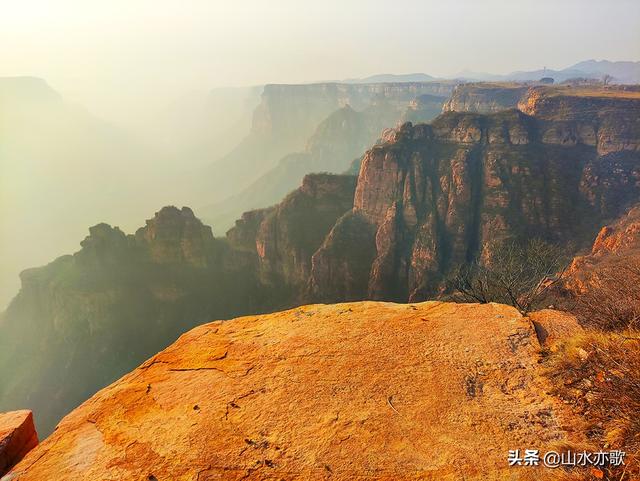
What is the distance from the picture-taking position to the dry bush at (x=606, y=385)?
16.3ft

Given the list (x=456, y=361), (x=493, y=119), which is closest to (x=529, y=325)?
(x=456, y=361)

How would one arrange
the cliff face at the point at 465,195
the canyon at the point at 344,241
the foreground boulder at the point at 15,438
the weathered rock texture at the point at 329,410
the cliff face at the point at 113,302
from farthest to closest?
the cliff face at the point at 113,302
the canyon at the point at 344,241
the cliff face at the point at 465,195
the foreground boulder at the point at 15,438
the weathered rock texture at the point at 329,410

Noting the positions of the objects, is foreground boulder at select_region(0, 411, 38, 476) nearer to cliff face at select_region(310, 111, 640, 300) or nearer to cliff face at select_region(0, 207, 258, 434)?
cliff face at select_region(310, 111, 640, 300)

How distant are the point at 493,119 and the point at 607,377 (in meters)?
57.1

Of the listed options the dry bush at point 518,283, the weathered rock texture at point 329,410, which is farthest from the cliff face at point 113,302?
the weathered rock texture at point 329,410

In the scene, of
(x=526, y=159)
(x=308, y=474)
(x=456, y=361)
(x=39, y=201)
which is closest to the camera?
(x=308, y=474)

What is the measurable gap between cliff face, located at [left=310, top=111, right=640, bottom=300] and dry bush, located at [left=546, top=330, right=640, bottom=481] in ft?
127

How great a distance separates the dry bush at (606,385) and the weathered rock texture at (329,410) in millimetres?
328

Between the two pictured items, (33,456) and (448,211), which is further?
(448,211)

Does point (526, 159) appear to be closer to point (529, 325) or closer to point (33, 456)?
point (529, 325)

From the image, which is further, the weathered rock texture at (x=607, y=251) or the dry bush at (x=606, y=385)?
the weathered rock texture at (x=607, y=251)

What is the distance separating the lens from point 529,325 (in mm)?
8602

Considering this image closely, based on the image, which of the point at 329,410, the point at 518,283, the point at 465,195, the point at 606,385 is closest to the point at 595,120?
the point at 465,195

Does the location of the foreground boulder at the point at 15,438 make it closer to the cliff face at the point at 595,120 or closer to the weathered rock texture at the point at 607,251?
the weathered rock texture at the point at 607,251
